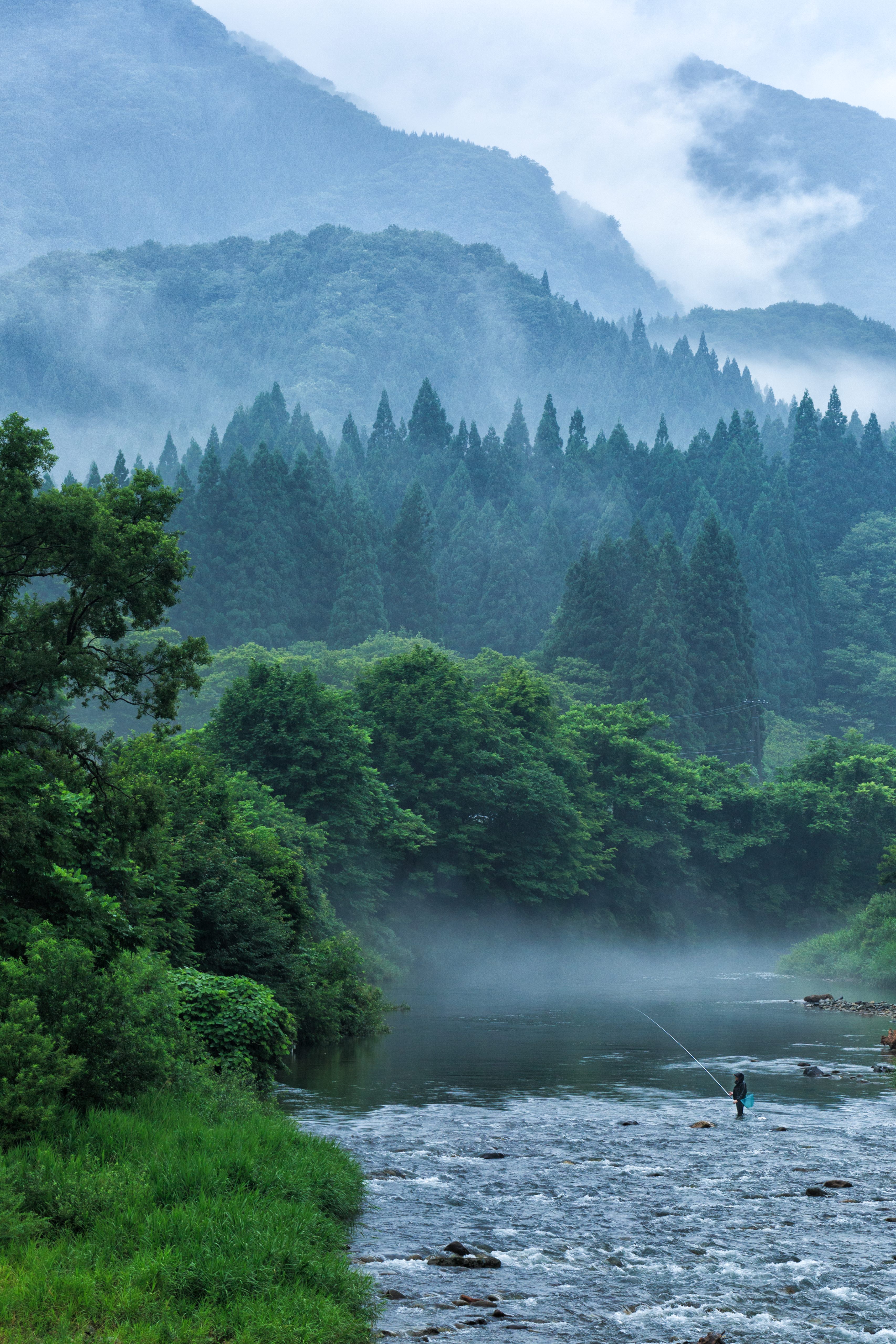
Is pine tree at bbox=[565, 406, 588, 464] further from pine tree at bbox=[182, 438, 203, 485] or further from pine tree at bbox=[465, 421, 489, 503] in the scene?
pine tree at bbox=[182, 438, 203, 485]

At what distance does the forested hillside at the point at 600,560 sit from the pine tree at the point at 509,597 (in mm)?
251

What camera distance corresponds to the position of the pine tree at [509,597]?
151 m

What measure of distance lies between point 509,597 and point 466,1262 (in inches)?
5470

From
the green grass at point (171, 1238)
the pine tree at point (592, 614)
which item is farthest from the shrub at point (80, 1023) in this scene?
→ the pine tree at point (592, 614)

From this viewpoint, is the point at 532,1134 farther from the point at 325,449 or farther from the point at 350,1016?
the point at 325,449

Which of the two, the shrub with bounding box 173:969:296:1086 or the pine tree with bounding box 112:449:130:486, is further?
the pine tree with bounding box 112:449:130:486

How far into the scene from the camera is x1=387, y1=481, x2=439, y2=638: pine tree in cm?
14788

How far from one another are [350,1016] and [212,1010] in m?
12.4

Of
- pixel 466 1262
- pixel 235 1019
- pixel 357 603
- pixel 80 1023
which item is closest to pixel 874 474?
pixel 357 603

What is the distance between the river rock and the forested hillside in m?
106

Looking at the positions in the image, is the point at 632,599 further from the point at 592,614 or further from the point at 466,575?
the point at 466,575

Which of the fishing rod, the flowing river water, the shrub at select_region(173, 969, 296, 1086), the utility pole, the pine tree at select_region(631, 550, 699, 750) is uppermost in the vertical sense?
the pine tree at select_region(631, 550, 699, 750)

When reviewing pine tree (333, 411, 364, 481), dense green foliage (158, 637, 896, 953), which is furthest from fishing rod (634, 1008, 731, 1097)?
pine tree (333, 411, 364, 481)

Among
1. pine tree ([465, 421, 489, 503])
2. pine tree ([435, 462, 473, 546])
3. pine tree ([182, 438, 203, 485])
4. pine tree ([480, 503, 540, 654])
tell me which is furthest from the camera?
pine tree ([182, 438, 203, 485])
